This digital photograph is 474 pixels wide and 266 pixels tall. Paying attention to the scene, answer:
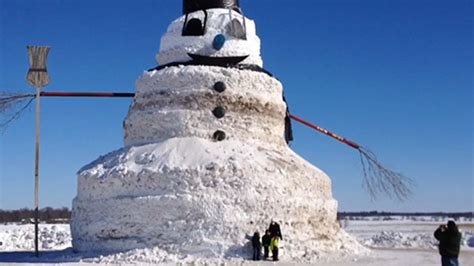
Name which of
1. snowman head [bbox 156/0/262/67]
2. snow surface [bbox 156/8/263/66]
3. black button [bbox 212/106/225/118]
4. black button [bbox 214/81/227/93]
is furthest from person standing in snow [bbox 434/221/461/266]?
snow surface [bbox 156/8/263/66]

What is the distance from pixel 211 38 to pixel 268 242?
7706mm

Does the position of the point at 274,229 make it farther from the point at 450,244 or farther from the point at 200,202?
the point at 450,244

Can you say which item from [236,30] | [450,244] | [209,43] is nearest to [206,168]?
[209,43]

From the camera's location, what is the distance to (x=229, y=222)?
1927cm

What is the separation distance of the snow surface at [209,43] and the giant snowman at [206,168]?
38 mm

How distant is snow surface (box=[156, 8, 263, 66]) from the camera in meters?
23.0

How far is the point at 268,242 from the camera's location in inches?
737

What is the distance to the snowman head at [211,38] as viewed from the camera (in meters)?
22.9

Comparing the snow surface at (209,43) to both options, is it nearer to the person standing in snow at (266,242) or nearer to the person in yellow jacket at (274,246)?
the person standing in snow at (266,242)

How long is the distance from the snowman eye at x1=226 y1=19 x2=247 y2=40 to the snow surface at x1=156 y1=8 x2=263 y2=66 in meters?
0.08

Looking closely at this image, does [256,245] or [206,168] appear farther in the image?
[206,168]

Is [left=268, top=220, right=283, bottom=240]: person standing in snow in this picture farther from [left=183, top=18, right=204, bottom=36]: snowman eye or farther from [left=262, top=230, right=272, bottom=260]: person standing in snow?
[left=183, top=18, right=204, bottom=36]: snowman eye

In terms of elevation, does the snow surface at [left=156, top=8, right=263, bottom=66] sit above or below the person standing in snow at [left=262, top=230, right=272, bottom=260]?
above

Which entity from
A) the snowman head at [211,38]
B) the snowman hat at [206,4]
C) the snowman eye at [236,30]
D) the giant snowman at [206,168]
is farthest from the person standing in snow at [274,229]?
the snowman hat at [206,4]
